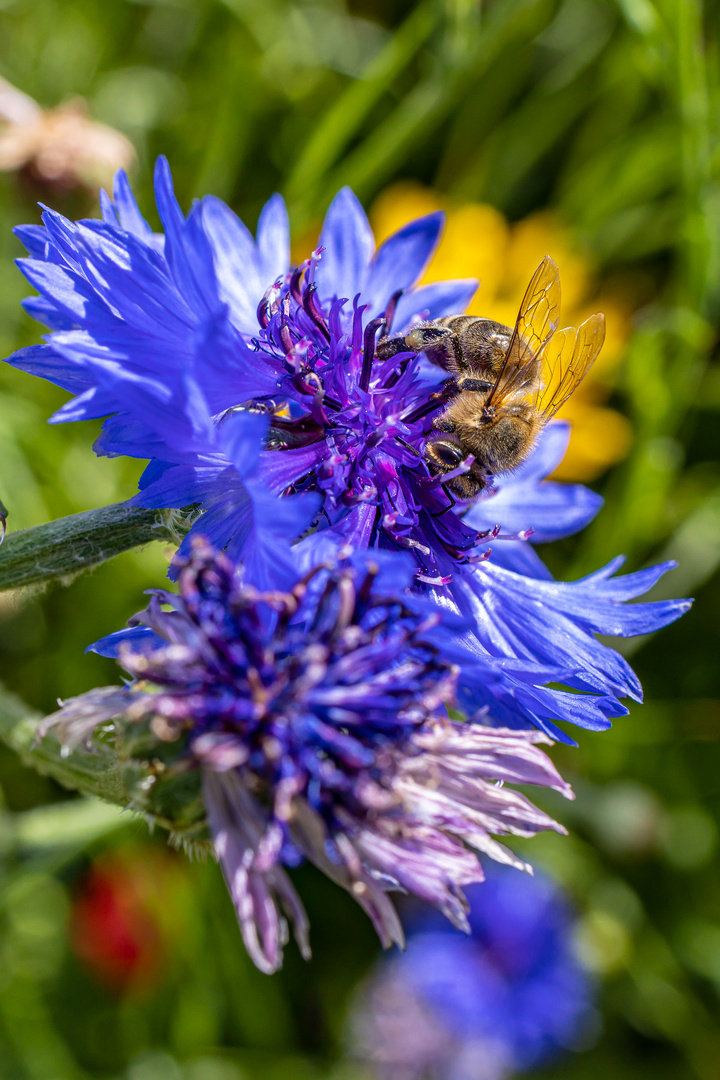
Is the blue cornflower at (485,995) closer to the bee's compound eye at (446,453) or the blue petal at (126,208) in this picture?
the bee's compound eye at (446,453)

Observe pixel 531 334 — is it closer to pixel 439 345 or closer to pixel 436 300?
pixel 439 345

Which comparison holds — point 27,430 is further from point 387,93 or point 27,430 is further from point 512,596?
point 387,93

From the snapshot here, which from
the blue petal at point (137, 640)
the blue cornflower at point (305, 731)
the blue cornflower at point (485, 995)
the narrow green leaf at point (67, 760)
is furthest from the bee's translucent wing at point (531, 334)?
the blue cornflower at point (485, 995)

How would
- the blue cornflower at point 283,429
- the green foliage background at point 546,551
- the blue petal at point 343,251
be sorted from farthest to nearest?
1. the green foliage background at point 546,551
2. the blue petal at point 343,251
3. the blue cornflower at point 283,429

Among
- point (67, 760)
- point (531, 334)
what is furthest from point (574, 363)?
point (67, 760)

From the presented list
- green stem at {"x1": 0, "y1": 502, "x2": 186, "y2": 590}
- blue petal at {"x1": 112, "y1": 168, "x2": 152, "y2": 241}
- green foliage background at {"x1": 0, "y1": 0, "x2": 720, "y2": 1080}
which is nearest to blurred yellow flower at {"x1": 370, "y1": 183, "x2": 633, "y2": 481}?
green foliage background at {"x1": 0, "y1": 0, "x2": 720, "y2": 1080}

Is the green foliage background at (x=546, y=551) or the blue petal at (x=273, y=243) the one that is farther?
the green foliage background at (x=546, y=551)
